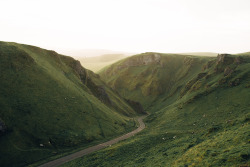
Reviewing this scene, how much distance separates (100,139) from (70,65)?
59.2m

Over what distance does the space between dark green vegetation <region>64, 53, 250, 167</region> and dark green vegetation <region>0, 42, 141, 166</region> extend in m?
12.7

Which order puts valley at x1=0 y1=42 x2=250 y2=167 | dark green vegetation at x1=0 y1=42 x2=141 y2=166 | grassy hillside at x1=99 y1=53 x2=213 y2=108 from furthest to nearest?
grassy hillside at x1=99 y1=53 x2=213 y2=108 < dark green vegetation at x1=0 y1=42 x2=141 y2=166 < valley at x1=0 y1=42 x2=250 y2=167

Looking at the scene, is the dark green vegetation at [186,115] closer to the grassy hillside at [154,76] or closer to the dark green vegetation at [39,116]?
the grassy hillside at [154,76]

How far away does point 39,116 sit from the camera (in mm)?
55094

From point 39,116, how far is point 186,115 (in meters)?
54.4

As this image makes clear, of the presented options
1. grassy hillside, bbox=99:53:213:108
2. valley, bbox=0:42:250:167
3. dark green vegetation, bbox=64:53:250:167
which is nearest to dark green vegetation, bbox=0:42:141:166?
valley, bbox=0:42:250:167

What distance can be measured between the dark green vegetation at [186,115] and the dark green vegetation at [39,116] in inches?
498

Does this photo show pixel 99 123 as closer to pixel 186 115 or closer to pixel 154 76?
pixel 186 115

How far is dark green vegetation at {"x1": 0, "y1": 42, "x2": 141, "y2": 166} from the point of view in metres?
46.5

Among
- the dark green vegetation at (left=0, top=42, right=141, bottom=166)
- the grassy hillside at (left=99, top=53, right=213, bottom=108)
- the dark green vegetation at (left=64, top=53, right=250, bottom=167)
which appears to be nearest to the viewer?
the dark green vegetation at (left=64, top=53, right=250, bottom=167)

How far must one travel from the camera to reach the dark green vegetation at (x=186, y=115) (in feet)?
77.5

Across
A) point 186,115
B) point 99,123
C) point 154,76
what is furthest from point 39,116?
point 154,76

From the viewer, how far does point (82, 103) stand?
238ft

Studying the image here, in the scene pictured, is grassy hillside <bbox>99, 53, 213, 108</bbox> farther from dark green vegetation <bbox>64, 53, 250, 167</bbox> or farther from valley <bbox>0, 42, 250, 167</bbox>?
valley <bbox>0, 42, 250, 167</bbox>
